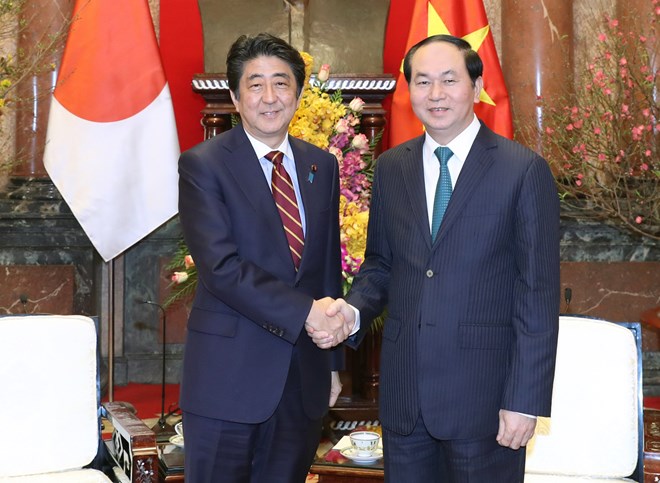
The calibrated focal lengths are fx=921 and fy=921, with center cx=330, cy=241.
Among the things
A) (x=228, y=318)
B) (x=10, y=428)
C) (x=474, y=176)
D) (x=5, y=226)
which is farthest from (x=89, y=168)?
(x=474, y=176)

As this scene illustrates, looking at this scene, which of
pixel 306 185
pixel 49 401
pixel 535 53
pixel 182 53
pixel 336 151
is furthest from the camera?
pixel 182 53

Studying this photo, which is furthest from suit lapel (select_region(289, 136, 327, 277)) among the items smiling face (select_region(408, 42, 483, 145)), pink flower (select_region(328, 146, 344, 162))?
pink flower (select_region(328, 146, 344, 162))

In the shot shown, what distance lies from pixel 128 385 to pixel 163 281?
71cm

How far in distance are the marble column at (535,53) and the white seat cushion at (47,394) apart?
3583 mm

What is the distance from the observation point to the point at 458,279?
223cm

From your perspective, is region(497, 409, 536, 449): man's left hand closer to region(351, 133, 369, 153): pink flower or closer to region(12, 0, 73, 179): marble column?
region(351, 133, 369, 153): pink flower

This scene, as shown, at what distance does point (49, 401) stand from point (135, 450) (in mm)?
356

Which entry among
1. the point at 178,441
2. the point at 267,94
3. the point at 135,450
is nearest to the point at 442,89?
the point at 267,94

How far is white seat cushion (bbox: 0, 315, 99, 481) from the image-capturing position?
9.61 feet

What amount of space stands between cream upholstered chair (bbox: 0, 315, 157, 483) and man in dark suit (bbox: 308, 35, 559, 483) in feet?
3.67

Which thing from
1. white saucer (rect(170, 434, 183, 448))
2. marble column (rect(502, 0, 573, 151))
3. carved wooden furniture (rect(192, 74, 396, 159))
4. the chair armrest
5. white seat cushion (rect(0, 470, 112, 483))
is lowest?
white saucer (rect(170, 434, 183, 448))

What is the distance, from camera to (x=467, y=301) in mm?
2227

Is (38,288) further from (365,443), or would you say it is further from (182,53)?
(365,443)

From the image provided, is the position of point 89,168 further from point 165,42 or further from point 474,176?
point 474,176
